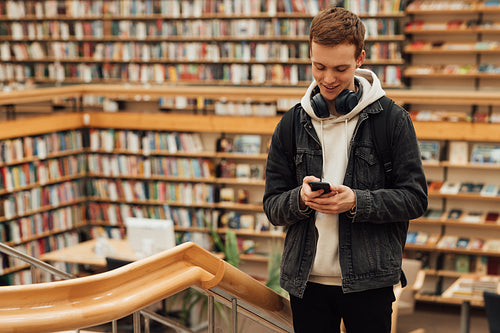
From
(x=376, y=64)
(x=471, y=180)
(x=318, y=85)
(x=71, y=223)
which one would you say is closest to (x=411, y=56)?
(x=376, y=64)

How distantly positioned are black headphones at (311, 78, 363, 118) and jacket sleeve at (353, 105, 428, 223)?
0.33 feet

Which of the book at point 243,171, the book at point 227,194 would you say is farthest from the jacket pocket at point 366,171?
the book at point 227,194

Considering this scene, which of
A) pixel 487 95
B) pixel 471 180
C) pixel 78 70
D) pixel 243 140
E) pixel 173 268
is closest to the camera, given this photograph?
pixel 173 268

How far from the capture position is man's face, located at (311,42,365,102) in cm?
145

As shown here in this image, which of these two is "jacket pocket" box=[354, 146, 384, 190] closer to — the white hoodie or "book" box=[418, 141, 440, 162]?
the white hoodie

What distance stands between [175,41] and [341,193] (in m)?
8.28

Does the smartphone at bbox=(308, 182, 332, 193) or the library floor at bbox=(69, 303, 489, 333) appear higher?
the smartphone at bbox=(308, 182, 332, 193)

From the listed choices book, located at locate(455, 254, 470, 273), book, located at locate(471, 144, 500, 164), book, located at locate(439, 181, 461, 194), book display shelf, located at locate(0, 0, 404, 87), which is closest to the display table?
book, located at locate(439, 181, 461, 194)

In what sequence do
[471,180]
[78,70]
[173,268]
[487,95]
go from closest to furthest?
1. [173,268]
2. [487,95]
3. [471,180]
4. [78,70]

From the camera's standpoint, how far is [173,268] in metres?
1.28

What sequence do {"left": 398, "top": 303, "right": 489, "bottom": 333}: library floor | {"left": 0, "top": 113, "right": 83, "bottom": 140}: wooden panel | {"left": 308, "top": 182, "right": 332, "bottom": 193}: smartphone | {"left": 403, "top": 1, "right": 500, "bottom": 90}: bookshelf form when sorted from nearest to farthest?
1. {"left": 308, "top": 182, "right": 332, "bottom": 193}: smartphone
2. {"left": 398, "top": 303, "right": 489, "bottom": 333}: library floor
3. {"left": 0, "top": 113, "right": 83, "bottom": 140}: wooden panel
4. {"left": 403, "top": 1, "right": 500, "bottom": 90}: bookshelf

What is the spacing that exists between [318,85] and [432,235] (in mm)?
5185

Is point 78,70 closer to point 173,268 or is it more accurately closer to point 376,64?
point 376,64

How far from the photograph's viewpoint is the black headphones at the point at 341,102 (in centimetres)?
148
